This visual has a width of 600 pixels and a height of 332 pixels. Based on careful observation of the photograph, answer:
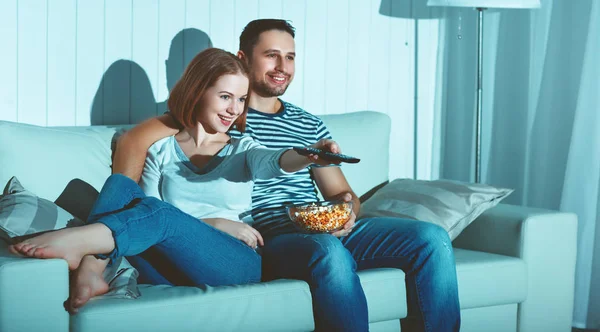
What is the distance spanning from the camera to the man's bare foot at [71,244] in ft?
6.26

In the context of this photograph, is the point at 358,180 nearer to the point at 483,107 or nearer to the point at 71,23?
the point at 483,107

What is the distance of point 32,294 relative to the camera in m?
1.85

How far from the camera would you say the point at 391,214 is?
2775mm

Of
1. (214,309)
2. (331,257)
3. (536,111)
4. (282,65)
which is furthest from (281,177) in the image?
(536,111)

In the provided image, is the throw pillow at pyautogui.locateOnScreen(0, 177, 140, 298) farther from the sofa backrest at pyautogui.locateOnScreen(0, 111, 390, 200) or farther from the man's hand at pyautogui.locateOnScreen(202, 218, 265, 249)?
Answer: the man's hand at pyautogui.locateOnScreen(202, 218, 265, 249)

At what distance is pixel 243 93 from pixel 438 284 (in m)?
0.77

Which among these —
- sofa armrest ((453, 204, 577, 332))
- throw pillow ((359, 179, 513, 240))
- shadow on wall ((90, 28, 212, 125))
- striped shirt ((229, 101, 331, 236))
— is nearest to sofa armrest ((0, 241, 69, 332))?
striped shirt ((229, 101, 331, 236))

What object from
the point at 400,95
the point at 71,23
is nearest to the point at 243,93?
the point at 71,23

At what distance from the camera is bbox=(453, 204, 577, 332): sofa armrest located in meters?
2.67

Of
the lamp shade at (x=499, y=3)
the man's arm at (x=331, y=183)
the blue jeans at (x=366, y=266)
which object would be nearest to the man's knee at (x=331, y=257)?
the blue jeans at (x=366, y=266)

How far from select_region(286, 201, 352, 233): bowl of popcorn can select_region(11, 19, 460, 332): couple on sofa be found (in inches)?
1.3

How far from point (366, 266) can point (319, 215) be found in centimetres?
26

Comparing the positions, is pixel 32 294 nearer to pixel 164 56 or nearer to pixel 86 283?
pixel 86 283

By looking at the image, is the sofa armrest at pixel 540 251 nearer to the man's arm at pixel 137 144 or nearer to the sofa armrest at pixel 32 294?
the man's arm at pixel 137 144
